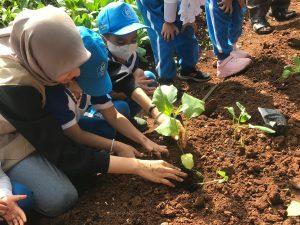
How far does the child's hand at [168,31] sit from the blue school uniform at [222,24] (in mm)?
296

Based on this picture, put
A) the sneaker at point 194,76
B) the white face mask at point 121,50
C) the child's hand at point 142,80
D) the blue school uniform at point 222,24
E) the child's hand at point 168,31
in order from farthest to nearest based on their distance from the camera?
the sneaker at point 194,76 < the blue school uniform at point 222,24 < the child's hand at point 168,31 < the child's hand at point 142,80 < the white face mask at point 121,50

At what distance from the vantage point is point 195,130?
8.29 ft

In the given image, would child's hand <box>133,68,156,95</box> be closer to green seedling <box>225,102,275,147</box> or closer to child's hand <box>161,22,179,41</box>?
child's hand <box>161,22,179,41</box>

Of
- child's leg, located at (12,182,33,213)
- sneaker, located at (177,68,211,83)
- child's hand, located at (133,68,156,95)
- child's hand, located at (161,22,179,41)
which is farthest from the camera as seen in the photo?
sneaker, located at (177,68,211,83)

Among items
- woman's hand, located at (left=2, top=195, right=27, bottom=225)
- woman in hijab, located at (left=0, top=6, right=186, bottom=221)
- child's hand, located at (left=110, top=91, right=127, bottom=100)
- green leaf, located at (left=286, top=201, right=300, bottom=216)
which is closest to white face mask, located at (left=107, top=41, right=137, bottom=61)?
child's hand, located at (left=110, top=91, right=127, bottom=100)

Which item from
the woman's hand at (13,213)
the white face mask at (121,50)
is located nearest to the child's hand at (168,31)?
the white face mask at (121,50)

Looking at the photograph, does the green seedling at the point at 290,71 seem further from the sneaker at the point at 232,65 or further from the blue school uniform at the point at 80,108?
the blue school uniform at the point at 80,108

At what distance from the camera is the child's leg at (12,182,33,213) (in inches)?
78.3

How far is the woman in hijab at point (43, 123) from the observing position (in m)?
1.74

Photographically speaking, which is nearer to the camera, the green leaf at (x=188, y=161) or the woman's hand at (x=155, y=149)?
the green leaf at (x=188, y=161)

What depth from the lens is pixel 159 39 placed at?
10.5ft

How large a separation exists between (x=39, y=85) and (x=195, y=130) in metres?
1.00

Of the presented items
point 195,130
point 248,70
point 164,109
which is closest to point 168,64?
point 248,70

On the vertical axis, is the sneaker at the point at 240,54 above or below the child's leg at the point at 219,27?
below
